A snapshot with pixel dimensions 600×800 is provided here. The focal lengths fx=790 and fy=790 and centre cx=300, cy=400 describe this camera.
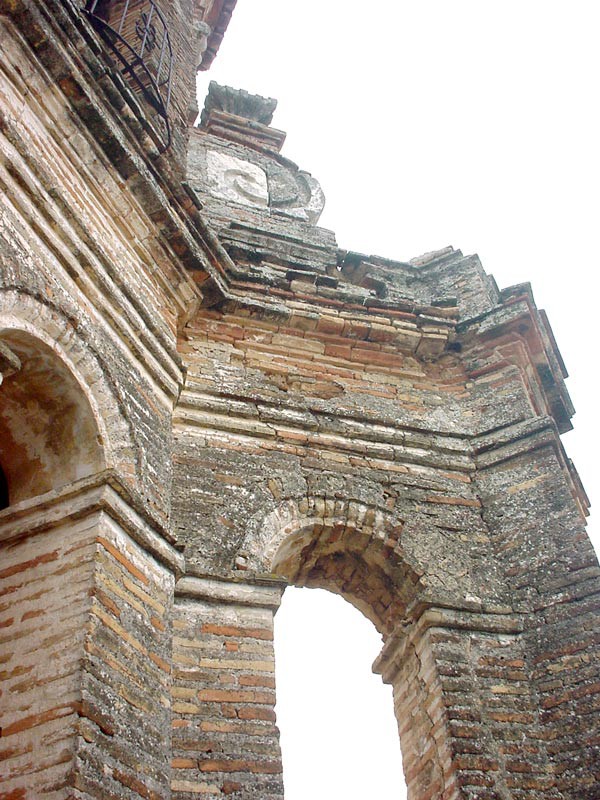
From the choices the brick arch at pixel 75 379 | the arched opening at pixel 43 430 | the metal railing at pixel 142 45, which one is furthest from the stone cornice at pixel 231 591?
the metal railing at pixel 142 45

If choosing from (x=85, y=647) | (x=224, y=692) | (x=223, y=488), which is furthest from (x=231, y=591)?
(x=85, y=647)

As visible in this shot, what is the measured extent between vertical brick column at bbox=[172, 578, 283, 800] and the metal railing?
366 cm

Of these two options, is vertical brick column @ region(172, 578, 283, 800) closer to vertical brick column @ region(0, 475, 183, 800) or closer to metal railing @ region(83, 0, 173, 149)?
vertical brick column @ region(0, 475, 183, 800)

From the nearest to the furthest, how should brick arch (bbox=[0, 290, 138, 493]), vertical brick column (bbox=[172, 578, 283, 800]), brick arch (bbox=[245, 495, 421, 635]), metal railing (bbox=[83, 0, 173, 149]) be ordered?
vertical brick column (bbox=[172, 578, 283, 800]), brick arch (bbox=[0, 290, 138, 493]), brick arch (bbox=[245, 495, 421, 635]), metal railing (bbox=[83, 0, 173, 149])

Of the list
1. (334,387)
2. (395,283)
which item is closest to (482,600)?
(334,387)

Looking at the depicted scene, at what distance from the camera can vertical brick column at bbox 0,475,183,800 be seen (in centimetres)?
320

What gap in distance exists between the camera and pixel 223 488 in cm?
534

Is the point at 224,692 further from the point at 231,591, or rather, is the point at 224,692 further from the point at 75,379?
the point at 75,379

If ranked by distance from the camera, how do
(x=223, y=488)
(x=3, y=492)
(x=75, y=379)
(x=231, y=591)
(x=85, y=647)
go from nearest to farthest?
1. (x=85, y=647)
2. (x=75, y=379)
3. (x=3, y=492)
4. (x=231, y=591)
5. (x=223, y=488)

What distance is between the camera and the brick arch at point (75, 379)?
4195mm

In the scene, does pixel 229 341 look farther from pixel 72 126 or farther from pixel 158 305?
pixel 72 126

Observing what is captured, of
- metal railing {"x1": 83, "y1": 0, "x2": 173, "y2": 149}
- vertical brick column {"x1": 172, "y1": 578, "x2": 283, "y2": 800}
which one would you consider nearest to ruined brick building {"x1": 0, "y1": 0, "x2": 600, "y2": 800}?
vertical brick column {"x1": 172, "y1": 578, "x2": 283, "y2": 800}

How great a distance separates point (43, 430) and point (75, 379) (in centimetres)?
36

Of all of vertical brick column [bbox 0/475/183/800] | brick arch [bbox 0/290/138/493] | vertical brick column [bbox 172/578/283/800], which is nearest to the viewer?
vertical brick column [bbox 0/475/183/800]
